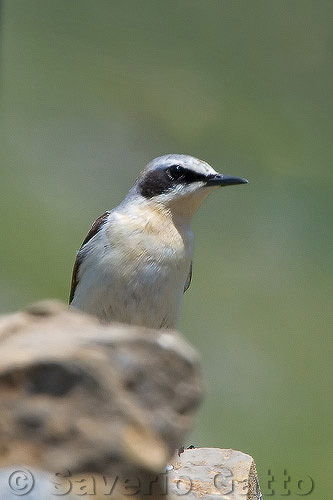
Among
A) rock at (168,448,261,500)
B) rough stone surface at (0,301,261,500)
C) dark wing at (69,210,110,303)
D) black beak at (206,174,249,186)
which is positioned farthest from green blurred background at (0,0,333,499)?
rough stone surface at (0,301,261,500)

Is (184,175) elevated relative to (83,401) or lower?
elevated

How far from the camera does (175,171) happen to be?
3668 mm

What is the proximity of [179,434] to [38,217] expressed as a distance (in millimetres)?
5405

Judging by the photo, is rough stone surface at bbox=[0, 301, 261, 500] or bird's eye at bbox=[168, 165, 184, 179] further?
bird's eye at bbox=[168, 165, 184, 179]

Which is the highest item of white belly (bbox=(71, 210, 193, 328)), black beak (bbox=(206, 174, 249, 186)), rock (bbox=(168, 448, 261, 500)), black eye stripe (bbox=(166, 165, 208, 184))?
black eye stripe (bbox=(166, 165, 208, 184))

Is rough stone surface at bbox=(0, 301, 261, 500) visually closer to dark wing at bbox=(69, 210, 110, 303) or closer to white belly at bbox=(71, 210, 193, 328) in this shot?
white belly at bbox=(71, 210, 193, 328)

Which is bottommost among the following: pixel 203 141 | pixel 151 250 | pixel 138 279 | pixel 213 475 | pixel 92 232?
pixel 213 475

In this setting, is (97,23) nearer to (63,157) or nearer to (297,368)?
(63,157)

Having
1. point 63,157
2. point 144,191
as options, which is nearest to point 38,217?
point 63,157

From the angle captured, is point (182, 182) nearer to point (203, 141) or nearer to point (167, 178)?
point (167, 178)

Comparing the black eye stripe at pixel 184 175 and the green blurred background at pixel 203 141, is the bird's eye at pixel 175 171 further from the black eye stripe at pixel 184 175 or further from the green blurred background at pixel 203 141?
the green blurred background at pixel 203 141

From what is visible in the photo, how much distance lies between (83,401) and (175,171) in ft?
6.83

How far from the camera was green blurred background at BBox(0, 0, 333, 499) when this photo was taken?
23.0ft

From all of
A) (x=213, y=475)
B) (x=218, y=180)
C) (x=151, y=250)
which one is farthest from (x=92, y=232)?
(x=213, y=475)
